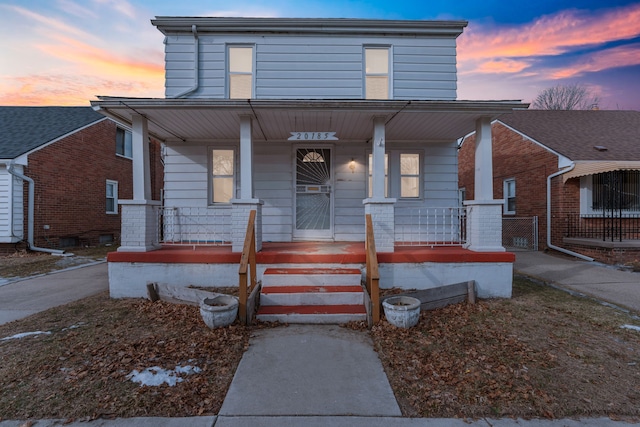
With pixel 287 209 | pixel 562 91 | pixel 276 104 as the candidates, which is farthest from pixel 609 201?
pixel 562 91

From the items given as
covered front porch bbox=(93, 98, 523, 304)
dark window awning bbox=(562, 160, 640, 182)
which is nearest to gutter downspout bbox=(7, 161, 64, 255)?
covered front porch bbox=(93, 98, 523, 304)

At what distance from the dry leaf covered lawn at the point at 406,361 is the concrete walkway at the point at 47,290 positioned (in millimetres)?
776

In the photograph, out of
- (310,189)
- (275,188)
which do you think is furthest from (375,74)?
(275,188)

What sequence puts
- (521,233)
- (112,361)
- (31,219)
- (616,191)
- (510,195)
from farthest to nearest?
1. (510,195)
2. (521,233)
3. (31,219)
4. (616,191)
5. (112,361)

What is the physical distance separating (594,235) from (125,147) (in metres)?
20.3

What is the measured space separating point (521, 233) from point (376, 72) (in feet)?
29.8

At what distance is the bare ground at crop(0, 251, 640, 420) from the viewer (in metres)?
2.52

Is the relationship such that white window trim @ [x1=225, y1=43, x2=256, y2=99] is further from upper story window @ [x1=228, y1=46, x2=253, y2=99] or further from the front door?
the front door

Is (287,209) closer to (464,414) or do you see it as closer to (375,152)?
(375,152)

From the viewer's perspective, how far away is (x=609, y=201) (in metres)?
10.1

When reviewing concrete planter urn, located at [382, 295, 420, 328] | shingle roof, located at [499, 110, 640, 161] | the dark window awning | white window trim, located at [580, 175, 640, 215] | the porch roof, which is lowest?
concrete planter urn, located at [382, 295, 420, 328]

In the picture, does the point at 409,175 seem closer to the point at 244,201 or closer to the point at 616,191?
the point at 244,201

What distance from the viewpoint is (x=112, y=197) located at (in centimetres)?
1452

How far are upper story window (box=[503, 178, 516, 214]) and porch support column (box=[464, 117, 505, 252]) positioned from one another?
8.81m
